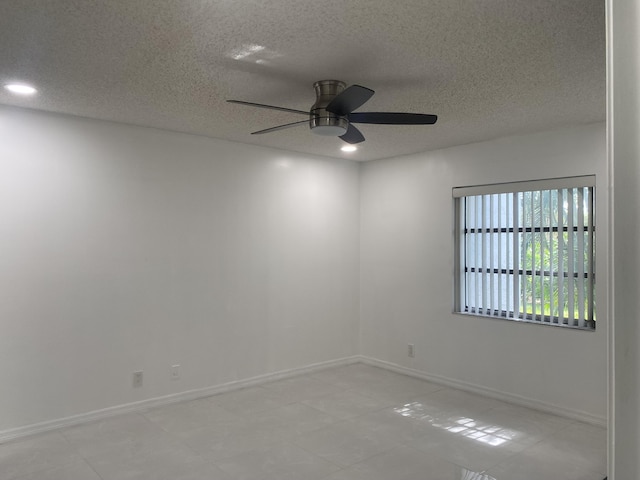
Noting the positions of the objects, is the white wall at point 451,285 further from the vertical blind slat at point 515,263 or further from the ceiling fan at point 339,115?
the ceiling fan at point 339,115

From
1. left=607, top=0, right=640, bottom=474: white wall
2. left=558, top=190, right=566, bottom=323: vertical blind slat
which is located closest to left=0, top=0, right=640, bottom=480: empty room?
left=558, top=190, right=566, bottom=323: vertical blind slat

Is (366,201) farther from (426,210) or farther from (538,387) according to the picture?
(538,387)

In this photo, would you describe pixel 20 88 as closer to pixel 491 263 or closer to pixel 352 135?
pixel 352 135

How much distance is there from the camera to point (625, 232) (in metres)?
0.89

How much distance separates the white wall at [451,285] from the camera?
400 cm

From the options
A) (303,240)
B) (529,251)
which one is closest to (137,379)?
(303,240)

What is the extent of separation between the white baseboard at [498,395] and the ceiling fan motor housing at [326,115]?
9.71 ft

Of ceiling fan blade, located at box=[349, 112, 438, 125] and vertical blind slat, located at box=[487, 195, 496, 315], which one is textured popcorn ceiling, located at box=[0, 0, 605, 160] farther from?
vertical blind slat, located at box=[487, 195, 496, 315]

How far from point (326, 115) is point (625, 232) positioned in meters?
2.21

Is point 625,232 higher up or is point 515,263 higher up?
point 625,232

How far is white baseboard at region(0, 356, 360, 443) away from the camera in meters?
3.62

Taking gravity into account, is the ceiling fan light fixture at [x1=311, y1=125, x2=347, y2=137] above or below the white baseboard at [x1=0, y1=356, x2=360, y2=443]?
above

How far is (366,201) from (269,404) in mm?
2644

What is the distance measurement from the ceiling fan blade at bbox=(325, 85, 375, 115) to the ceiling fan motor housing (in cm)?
6
